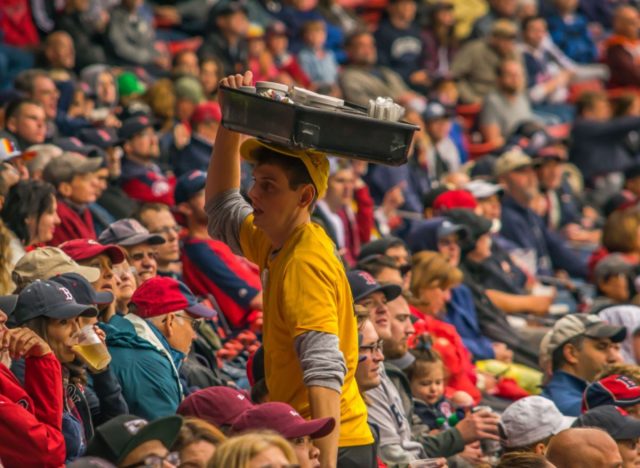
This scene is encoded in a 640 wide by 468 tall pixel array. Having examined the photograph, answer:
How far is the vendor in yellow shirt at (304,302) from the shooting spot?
14.8 feet

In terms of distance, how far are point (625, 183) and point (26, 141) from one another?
21.3ft

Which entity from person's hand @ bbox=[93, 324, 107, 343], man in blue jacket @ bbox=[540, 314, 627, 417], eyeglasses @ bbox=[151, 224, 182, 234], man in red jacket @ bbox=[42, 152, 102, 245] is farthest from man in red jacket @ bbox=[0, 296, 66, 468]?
man in blue jacket @ bbox=[540, 314, 627, 417]

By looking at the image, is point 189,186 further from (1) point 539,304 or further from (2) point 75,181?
(1) point 539,304

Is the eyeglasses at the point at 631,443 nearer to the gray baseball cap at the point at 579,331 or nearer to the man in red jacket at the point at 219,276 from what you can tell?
the gray baseball cap at the point at 579,331

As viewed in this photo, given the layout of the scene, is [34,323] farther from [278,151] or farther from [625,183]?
[625,183]

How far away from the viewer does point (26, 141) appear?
29.9 feet

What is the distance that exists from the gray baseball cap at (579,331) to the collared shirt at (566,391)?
0.52ft

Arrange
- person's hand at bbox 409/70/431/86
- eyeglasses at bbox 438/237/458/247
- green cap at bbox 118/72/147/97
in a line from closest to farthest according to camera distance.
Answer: eyeglasses at bbox 438/237/458/247
green cap at bbox 118/72/147/97
person's hand at bbox 409/70/431/86

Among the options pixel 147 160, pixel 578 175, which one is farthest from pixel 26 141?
pixel 578 175

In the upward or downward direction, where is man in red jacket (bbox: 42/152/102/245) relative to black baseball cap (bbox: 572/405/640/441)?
upward

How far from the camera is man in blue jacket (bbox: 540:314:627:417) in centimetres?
768

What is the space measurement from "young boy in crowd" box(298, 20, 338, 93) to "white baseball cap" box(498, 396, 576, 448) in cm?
751

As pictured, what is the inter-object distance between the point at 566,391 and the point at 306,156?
3.35m

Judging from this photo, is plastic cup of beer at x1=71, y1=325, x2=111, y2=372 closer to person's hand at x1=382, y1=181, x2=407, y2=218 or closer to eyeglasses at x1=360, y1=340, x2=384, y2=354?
eyeglasses at x1=360, y1=340, x2=384, y2=354
